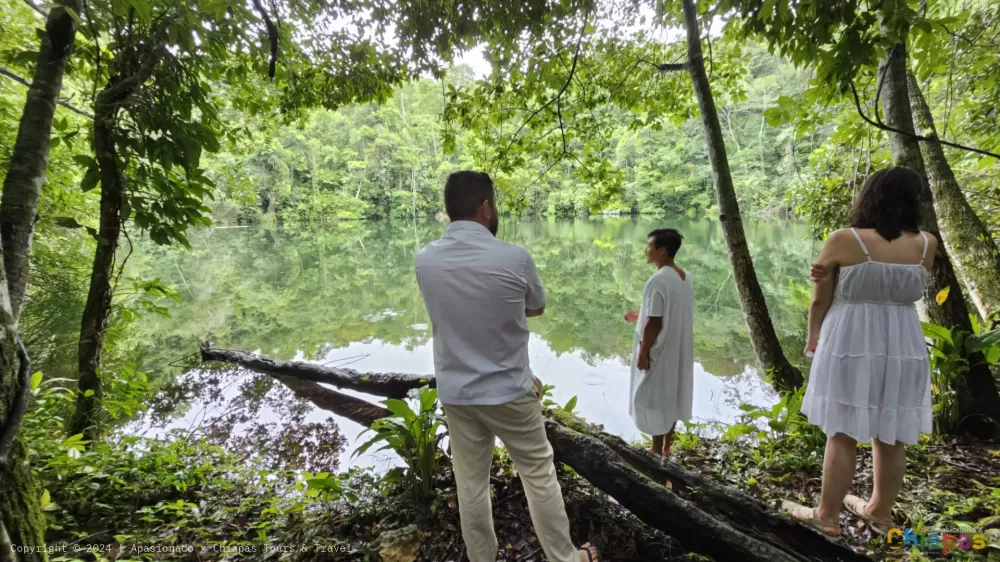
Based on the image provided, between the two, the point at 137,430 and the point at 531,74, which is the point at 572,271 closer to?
Result: the point at 531,74

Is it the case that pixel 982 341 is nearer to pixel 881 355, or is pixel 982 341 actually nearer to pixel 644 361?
pixel 881 355

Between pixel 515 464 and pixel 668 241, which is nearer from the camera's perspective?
pixel 515 464

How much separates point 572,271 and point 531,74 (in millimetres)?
10337

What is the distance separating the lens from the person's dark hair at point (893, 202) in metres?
1.63

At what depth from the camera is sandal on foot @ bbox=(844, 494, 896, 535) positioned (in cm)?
183

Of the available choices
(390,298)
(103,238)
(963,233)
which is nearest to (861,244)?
(963,233)

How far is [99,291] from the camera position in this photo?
260 cm

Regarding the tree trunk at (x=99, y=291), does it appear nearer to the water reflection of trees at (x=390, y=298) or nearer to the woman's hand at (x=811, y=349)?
the water reflection of trees at (x=390, y=298)

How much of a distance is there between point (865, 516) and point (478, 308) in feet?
6.77

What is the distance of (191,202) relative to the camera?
2.46 metres

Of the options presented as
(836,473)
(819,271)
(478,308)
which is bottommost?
(836,473)

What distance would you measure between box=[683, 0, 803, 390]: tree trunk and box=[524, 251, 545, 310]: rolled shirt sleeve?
242 cm

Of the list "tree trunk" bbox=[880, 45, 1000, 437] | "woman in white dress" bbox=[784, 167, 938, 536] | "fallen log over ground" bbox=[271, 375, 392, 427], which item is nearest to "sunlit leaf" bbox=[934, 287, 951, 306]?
"tree trunk" bbox=[880, 45, 1000, 437]

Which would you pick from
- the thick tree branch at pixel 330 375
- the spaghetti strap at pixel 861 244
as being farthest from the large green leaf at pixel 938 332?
the thick tree branch at pixel 330 375
